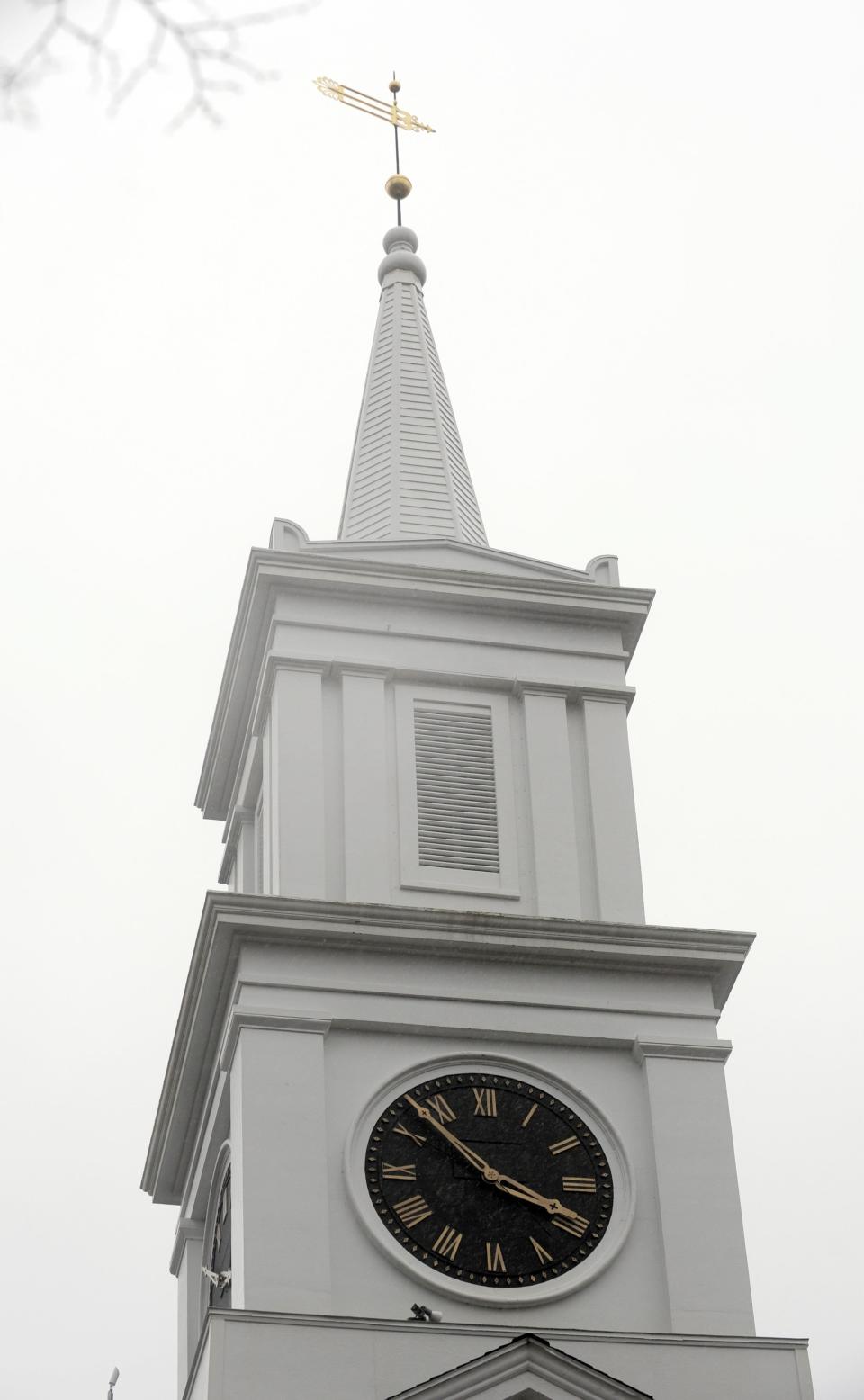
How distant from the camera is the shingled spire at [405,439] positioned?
34.6 meters

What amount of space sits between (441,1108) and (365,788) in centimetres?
459

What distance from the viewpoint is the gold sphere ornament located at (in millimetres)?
40344

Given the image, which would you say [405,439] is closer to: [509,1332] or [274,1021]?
[274,1021]

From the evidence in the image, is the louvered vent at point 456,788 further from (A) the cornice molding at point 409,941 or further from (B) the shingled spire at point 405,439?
(B) the shingled spire at point 405,439

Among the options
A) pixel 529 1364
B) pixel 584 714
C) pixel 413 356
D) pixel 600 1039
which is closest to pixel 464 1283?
pixel 529 1364

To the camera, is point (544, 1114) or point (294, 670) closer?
point (544, 1114)

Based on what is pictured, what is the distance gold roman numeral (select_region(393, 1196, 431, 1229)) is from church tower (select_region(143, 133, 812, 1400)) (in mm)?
29

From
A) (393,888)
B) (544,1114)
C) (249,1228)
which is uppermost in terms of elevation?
(393,888)

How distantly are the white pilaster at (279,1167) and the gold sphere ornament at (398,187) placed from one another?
17555mm

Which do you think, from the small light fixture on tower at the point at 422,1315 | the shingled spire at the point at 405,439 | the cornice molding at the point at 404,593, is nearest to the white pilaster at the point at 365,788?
the cornice molding at the point at 404,593

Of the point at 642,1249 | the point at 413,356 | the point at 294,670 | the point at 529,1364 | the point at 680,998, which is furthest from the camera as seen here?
the point at 413,356

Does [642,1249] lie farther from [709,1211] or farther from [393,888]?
[393,888]

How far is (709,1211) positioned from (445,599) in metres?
9.05

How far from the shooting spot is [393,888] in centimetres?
2923
